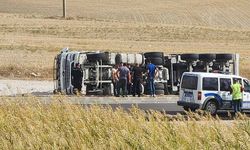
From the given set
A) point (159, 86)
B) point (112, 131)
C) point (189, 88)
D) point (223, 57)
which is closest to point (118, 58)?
point (159, 86)

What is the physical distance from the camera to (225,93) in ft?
72.2

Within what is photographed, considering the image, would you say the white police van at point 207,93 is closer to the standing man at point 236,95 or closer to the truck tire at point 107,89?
the standing man at point 236,95

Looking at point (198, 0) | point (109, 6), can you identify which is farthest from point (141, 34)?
point (198, 0)

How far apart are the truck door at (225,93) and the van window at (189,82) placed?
3.13ft

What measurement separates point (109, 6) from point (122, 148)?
79.0 meters

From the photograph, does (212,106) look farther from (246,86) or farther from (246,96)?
(246,86)

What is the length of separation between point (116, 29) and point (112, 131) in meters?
57.1

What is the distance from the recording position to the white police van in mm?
21359

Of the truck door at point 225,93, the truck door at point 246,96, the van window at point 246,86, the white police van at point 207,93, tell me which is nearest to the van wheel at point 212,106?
the white police van at point 207,93

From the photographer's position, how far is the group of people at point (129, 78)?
27.0 metres

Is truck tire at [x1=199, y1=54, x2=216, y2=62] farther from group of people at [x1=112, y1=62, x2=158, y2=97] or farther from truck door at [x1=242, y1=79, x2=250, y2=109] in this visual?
truck door at [x1=242, y1=79, x2=250, y2=109]

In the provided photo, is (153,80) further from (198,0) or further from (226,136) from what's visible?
(198,0)

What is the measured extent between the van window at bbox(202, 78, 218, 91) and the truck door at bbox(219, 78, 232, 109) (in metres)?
0.23

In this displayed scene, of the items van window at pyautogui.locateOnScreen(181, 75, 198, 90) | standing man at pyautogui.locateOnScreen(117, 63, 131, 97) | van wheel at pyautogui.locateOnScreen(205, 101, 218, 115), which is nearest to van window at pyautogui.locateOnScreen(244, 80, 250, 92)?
van wheel at pyautogui.locateOnScreen(205, 101, 218, 115)
